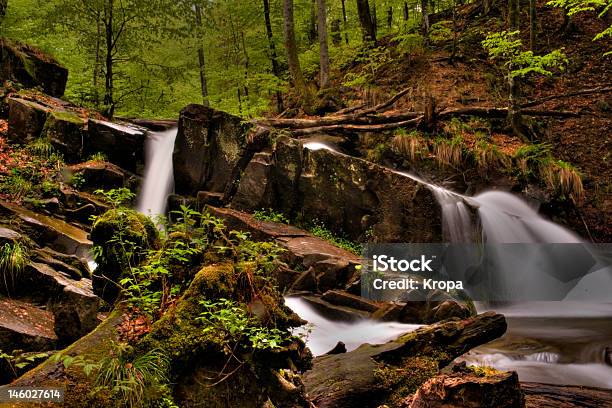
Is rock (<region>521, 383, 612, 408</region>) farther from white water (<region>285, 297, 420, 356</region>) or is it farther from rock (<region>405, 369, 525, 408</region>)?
white water (<region>285, 297, 420, 356</region>)

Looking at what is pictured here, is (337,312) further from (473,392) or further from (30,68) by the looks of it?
(30,68)

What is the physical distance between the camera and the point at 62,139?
10.5m

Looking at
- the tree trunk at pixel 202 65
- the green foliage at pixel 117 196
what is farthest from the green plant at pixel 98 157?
the tree trunk at pixel 202 65

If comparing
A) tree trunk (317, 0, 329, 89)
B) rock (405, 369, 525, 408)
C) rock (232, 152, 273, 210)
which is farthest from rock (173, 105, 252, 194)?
rock (405, 369, 525, 408)

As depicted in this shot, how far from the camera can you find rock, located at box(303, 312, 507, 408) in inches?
170

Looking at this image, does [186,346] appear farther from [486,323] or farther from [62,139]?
[62,139]

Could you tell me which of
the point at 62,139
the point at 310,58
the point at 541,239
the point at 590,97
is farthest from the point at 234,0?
the point at 541,239

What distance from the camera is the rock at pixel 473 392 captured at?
302 centimetres

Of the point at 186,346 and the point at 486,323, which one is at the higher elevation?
the point at 186,346

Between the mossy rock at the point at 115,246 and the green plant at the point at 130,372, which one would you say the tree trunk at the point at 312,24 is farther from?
the green plant at the point at 130,372

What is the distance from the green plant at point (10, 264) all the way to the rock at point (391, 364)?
340 cm

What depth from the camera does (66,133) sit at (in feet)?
34.8

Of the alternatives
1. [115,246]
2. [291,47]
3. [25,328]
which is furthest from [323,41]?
[25,328]

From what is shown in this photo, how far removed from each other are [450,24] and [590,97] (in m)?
6.72
